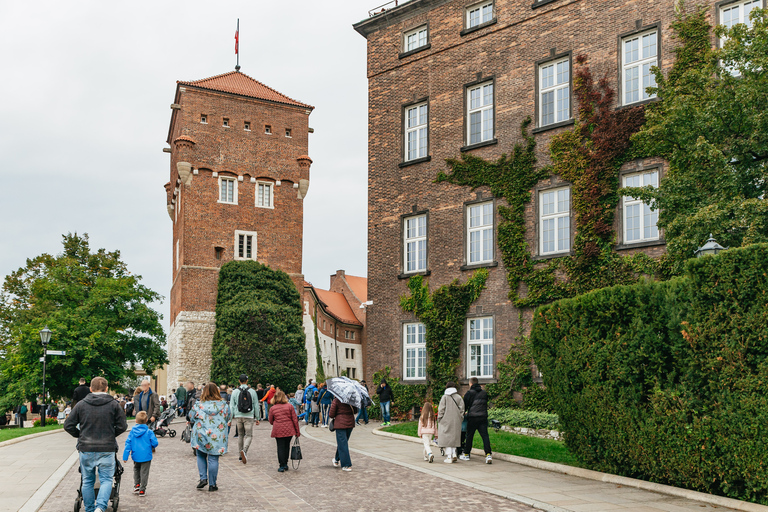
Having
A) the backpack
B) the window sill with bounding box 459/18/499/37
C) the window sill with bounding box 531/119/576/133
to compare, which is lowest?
the backpack

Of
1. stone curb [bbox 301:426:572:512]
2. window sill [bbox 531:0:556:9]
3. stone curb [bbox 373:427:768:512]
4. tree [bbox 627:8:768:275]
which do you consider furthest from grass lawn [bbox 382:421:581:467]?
window sill [bbox 531:0:556:9]

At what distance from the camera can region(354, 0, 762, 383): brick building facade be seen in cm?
2233

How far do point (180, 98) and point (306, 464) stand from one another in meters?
37.7

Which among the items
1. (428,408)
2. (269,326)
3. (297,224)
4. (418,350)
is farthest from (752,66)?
(297,224)

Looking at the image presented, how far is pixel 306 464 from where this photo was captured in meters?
15.3

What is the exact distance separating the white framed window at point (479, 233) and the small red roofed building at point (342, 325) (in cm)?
4714

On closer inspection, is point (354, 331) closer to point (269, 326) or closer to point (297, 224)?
point (297, 224)

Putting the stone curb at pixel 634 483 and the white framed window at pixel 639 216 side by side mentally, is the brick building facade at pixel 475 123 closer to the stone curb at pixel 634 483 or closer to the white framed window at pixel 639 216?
the white framed window at pixel 639 216

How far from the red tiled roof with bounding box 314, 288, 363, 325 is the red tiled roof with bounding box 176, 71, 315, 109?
31.1 metres

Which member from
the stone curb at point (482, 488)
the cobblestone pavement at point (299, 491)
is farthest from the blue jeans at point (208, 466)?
the stone curb at point (482, 488)

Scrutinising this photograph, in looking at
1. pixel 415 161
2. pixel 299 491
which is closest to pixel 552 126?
pixel 415 161

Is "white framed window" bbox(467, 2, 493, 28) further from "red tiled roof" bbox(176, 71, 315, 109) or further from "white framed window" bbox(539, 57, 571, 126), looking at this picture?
"red tiled roof" bbox(176, 71, 315, 109)

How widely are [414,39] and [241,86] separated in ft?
82.1

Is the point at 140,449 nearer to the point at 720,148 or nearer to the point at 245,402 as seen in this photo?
the point at 245,402
